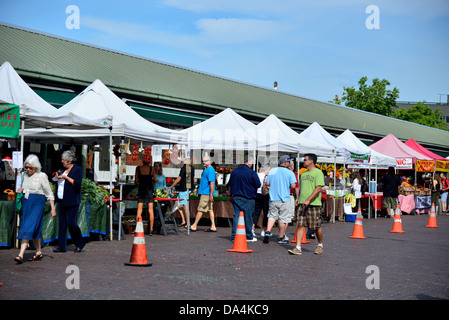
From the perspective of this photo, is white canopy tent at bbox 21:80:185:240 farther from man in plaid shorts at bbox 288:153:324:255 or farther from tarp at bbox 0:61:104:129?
man in plaid shorts at bbox 288:153:324:255

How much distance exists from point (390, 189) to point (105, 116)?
1466cm

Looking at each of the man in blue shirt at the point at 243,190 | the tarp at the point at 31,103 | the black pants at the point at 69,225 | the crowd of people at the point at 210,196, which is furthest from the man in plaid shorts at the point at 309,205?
the tarp at the point at 31,103

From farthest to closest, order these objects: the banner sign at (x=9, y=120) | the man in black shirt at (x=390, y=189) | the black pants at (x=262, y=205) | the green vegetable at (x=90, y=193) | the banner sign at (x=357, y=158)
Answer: the man in black shirt at (x=390, y=189) < the banner sign at (x=357, y=158) < the black pants at (x=262, y=205) < the green vegetable at (x=90, y=193) < the banner sign at (x=9, y=120)

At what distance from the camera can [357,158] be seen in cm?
2298

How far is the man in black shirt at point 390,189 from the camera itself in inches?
950

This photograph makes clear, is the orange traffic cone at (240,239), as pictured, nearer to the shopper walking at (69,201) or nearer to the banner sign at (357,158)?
the shopper walking at (69,201)

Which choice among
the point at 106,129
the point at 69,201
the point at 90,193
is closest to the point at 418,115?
the point at 106,129

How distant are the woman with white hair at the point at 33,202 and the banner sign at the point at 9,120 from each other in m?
0.93

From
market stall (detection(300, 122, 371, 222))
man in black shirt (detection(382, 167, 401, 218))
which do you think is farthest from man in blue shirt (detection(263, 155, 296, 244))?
man in black shirt (detection(382, 167, 401, 218))

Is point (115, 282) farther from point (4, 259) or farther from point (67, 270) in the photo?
point (4, 259)

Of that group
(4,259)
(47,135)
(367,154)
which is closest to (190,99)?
(367,154)

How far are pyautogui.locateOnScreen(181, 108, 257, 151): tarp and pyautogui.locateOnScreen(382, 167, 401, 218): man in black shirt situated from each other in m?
→ 7.07

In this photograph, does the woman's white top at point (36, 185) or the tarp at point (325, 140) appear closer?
the woman's white top at point (36, 185)
